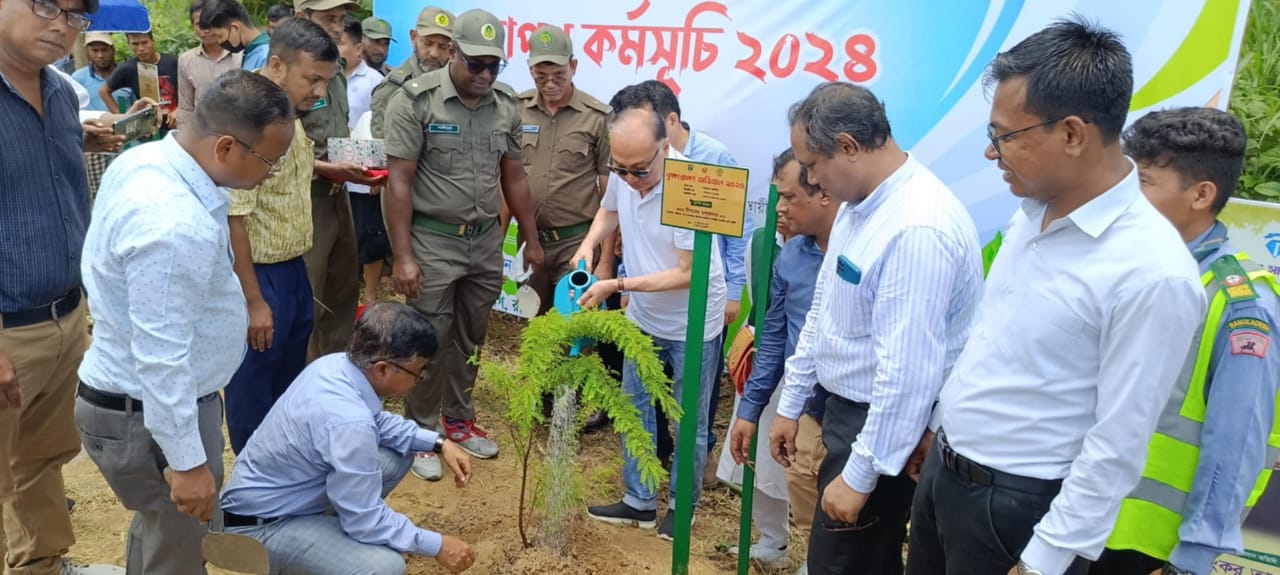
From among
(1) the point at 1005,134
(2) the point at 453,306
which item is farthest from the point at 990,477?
(2) the point at 453,306

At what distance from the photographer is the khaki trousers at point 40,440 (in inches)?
102

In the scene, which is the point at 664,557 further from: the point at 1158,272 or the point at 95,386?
the point at 1158,272

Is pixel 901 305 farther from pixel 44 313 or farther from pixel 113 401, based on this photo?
pixel 44 313

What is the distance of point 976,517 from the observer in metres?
1.82

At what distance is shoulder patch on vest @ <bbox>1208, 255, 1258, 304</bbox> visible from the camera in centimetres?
190

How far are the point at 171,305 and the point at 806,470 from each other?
183cm

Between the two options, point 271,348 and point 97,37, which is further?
point 97,37

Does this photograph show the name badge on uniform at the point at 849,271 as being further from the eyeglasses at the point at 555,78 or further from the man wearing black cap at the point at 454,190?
the eyeglasses at the point at 555,78

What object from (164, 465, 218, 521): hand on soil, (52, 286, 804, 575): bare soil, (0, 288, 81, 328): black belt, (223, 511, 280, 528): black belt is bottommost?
(52, 286, 804, 575): bare soil

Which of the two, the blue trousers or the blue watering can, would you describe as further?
the blue trousers

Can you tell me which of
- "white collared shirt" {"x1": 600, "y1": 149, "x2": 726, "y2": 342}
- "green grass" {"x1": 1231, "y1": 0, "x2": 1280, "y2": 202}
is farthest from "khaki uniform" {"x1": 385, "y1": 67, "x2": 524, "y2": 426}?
"green grass" {"x1": 1231, "y1": 0, "x2": 1280, "y2": 202}

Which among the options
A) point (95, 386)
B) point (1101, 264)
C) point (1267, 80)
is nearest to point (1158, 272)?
point (1101, 264)

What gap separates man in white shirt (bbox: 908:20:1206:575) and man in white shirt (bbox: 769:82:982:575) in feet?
0.58

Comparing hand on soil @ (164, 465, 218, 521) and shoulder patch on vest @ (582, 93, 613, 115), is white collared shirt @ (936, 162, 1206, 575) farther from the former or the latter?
shoulder patch on vest @ (582, 93, 613, 115)
